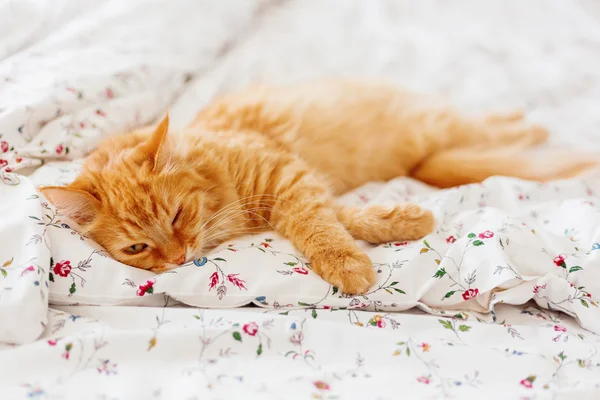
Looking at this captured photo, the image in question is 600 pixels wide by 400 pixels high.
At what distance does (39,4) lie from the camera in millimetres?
2043

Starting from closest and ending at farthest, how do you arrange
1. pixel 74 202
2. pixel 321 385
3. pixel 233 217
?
pixel 321 385, pixel 74 202, pixel 233 217

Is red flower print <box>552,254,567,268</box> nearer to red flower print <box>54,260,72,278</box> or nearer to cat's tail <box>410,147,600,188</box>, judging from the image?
cat's tail <box>410,147,600,188</box>

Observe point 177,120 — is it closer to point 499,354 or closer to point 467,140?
point 467,140

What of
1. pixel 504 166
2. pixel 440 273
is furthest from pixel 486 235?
pixel 504 166

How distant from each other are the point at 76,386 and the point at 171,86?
1.44m

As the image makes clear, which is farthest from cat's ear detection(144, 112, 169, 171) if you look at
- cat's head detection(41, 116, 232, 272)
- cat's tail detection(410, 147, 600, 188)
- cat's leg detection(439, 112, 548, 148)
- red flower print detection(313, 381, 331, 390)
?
cat's leg detection(439, 112, 548, 148)

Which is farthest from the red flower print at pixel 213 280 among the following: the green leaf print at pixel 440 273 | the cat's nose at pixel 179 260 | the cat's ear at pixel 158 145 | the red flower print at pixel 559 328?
the red flower print at pixel 559 328

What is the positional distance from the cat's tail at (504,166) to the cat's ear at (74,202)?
126 cm

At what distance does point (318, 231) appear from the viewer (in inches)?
58.2

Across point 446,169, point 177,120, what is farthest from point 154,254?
point 446,169

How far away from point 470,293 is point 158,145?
951 mm

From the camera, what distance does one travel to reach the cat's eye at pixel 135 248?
143cm

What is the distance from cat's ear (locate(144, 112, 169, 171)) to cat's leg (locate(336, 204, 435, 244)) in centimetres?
60

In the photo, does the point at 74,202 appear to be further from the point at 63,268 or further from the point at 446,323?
the point at 446,323
